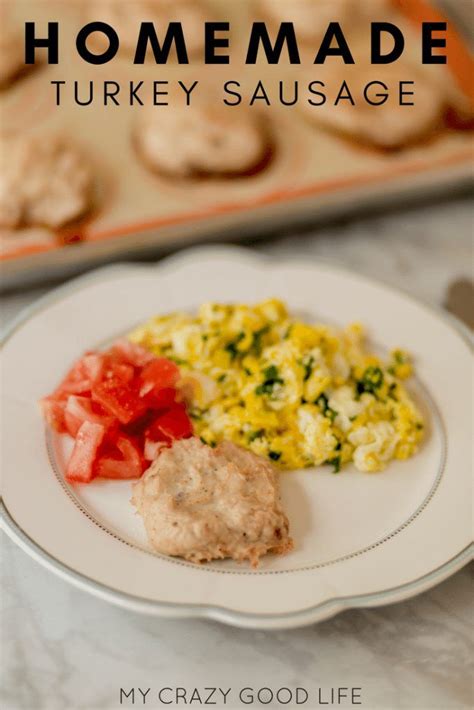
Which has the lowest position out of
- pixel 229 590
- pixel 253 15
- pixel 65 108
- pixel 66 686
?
pixel 66 686

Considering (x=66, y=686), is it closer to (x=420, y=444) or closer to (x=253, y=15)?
(x=420, y=444)

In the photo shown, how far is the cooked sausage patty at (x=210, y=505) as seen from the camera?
6.83 feet

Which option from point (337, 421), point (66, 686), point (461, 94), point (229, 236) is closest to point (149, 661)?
point (66, 686)

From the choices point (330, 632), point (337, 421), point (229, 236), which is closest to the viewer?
point (330, 632)

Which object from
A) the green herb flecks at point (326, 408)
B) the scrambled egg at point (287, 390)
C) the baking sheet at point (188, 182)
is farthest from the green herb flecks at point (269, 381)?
the baking sheet at point (188, 182)

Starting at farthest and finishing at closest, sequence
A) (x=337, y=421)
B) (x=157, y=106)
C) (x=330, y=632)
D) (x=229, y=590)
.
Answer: (x=157, y=106) → (x=337, y=421) → (x=330, y=632) → (x=229, y=590)

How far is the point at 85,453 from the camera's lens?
2.31 metres

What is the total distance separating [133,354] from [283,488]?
1.85 feet

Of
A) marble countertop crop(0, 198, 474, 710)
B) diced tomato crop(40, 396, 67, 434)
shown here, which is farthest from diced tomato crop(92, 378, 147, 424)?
marble countertop crop(0, 198, 474, 710)

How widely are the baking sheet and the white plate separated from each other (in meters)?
0.26

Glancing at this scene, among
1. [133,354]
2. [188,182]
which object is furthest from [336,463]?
[188,182]

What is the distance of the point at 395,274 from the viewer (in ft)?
11.1

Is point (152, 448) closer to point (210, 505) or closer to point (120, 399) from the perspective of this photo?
point (120, 399)

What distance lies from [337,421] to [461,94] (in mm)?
1982
